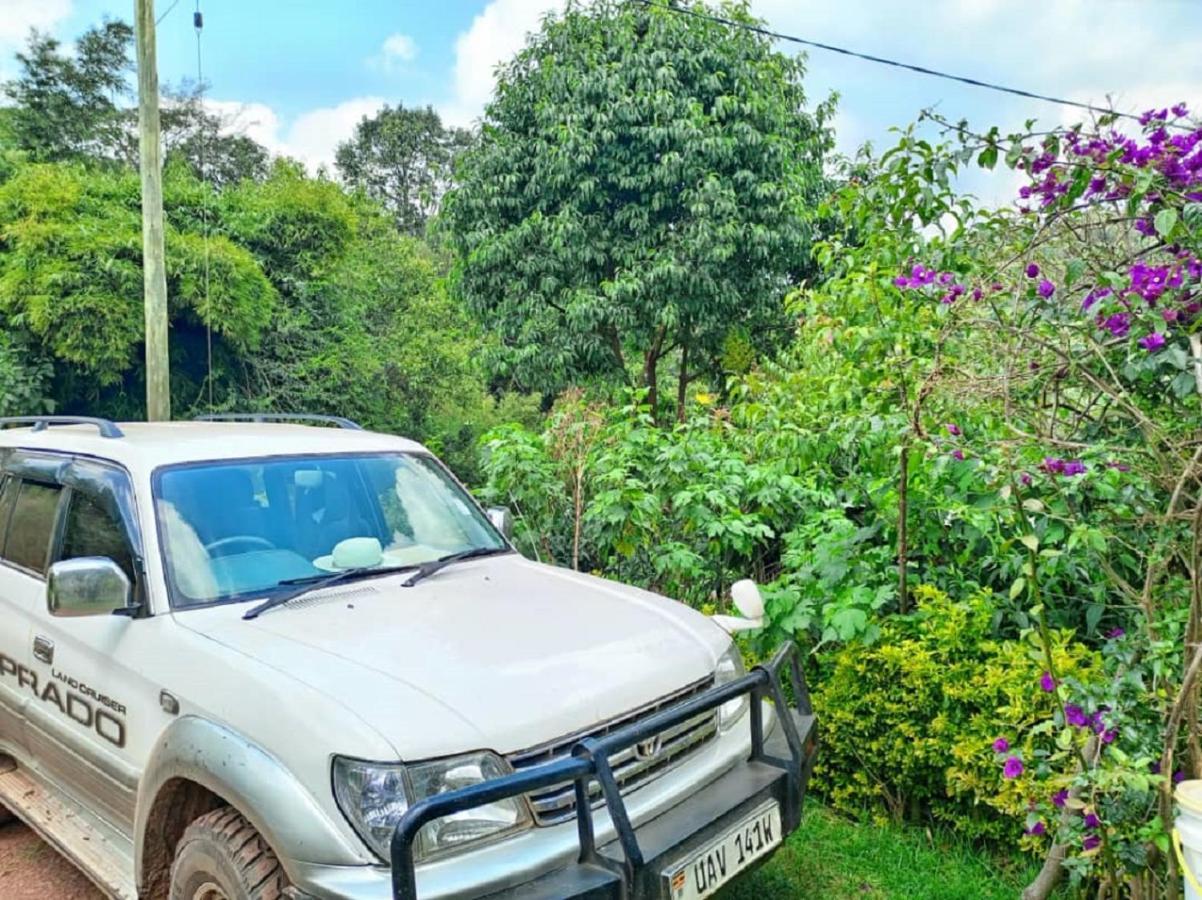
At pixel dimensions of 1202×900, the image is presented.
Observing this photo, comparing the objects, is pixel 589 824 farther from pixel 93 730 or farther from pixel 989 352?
pixel 989 352

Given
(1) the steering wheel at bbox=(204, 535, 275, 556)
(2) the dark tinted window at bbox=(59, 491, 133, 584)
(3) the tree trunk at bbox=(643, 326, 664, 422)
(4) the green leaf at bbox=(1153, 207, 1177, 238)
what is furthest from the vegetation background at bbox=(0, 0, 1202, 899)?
(2) the dark tinted window at bbox=(59, 491, 133, 584)

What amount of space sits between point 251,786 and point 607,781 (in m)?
0.86

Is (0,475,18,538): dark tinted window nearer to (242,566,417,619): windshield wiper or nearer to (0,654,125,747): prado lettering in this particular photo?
(0,654,125,747): prado lettering

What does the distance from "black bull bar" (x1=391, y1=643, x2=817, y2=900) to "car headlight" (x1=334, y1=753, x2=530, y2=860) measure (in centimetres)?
6

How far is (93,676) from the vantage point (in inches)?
105

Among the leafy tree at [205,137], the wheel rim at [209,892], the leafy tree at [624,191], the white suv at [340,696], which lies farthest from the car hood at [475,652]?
the leafy tree at [205,137]

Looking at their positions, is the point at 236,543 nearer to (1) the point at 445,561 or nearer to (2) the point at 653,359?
(1) the point at 445,561

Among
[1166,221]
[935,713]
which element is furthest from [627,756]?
[1166,221]

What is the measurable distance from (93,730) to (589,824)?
5.76ft

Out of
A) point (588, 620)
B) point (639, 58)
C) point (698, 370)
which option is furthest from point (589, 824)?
point (698, 370)

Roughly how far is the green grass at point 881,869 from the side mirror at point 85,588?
7.29 feet

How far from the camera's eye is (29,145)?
573 inches

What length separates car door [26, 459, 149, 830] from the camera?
8.20 ft

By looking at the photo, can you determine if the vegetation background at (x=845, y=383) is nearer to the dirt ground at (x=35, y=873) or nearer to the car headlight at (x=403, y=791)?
the car headlight at (x=403, y=791)
